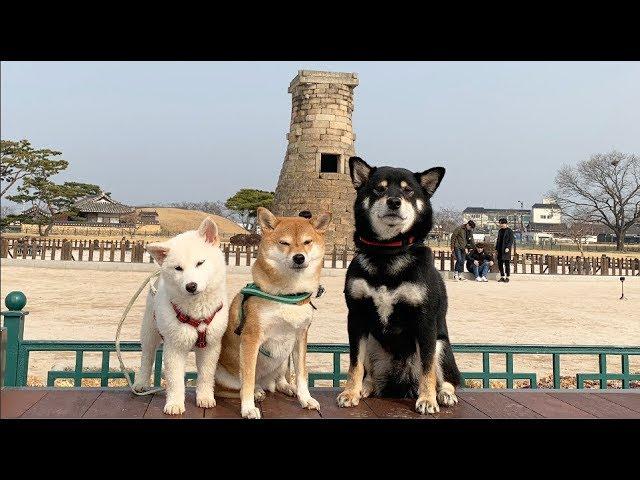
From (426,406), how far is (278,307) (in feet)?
2.63

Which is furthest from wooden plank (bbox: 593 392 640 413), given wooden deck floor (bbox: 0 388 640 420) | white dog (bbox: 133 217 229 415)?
white dog (bbox: 133 217 229 415)

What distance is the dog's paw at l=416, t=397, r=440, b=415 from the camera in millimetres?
2365

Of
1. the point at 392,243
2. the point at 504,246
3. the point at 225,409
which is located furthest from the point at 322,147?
the point at 225,409

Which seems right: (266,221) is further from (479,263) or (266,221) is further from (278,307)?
(479,263)

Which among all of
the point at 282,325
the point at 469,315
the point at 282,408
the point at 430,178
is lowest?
the point at 469,315

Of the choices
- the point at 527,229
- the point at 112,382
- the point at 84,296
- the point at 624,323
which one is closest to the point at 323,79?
the point at 84,296

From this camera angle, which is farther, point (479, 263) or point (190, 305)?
point (479, 263)

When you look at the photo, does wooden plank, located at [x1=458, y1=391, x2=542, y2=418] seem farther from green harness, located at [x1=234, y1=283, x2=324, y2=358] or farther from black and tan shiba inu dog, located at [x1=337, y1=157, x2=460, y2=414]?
green harness, located at [x1=234, y1=283, x2=324, y2=358]

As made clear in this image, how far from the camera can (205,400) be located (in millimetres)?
2414

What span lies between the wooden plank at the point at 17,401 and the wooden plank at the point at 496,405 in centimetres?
203

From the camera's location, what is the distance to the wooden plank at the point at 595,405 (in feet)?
7.77

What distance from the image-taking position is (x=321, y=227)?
244 cm

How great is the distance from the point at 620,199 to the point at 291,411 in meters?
38.4

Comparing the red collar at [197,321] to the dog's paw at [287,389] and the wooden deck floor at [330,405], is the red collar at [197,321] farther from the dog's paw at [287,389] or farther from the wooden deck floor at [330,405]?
the dog's paw at [287,389]
